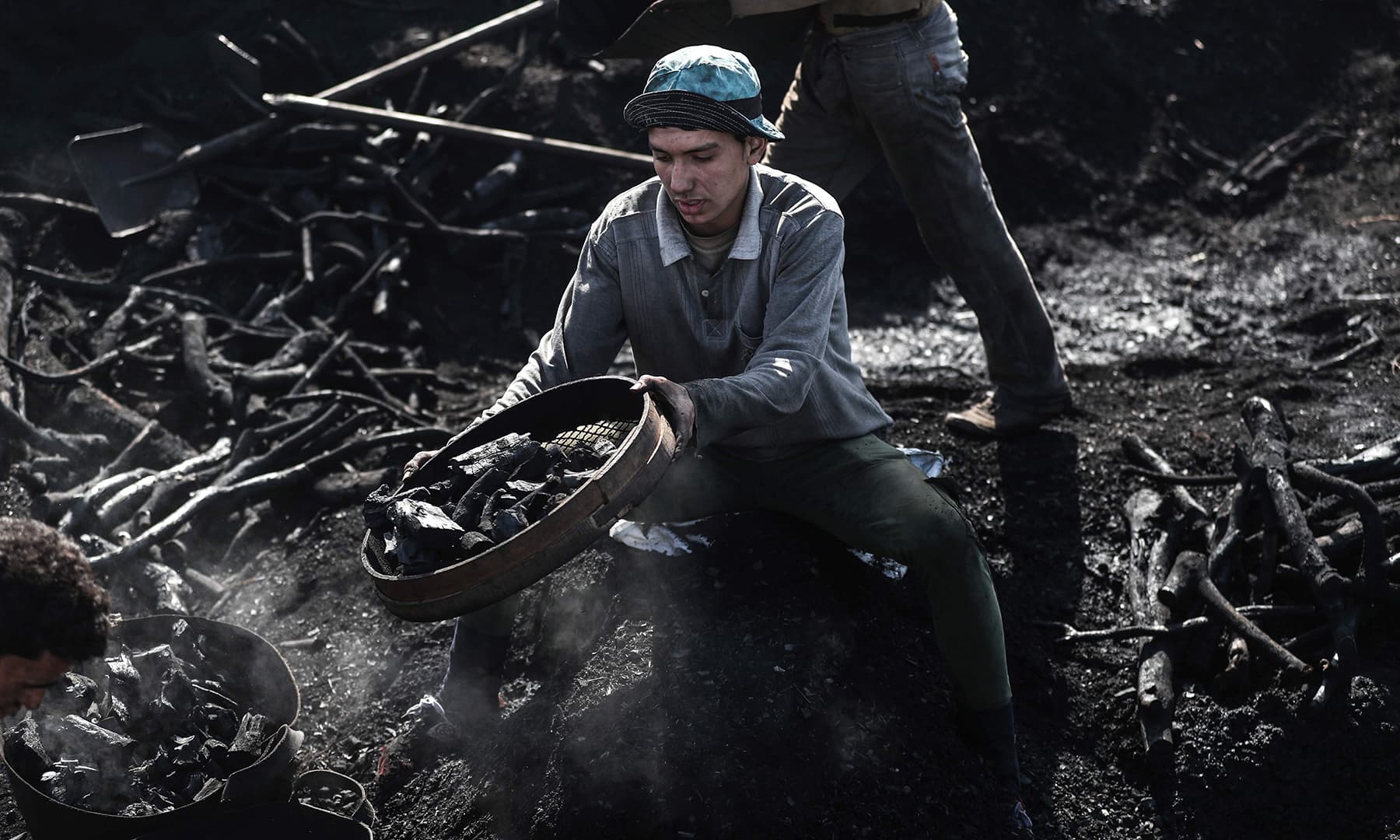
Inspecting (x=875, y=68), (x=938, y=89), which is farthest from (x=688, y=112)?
(x=938, y=89)

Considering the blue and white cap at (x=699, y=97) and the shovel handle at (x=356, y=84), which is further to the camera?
the shovel handle at (x=356, y=84)

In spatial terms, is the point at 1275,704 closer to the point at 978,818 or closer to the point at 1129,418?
the point at 978,818

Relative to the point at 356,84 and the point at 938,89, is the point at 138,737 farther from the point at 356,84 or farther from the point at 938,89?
the point at 356,84

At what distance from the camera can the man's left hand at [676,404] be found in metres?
2.92

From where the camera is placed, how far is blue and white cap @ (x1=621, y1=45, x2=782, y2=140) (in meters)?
3.14

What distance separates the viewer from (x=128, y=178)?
7.02 metres

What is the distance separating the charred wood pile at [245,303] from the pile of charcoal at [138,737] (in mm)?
1126

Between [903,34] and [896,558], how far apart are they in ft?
7.87

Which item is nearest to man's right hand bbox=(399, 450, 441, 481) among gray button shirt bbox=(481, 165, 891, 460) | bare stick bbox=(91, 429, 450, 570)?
gray button shirt bbox=(481, 165, 891, 460)

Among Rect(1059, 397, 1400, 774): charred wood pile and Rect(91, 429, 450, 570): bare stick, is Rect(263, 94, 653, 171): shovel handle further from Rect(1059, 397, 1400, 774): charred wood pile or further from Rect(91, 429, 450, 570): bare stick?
Rect(1059, 397, 1400, 774): charred wood pile

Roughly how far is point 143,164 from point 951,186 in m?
5.39

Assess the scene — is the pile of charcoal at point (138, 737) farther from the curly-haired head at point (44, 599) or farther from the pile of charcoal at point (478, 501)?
the pile of charcoal at point (478, 501)

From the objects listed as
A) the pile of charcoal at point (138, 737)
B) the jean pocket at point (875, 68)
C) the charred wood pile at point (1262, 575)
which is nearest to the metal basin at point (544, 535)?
the pile of charcoal at point (138, 737)

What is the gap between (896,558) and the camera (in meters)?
3.35
